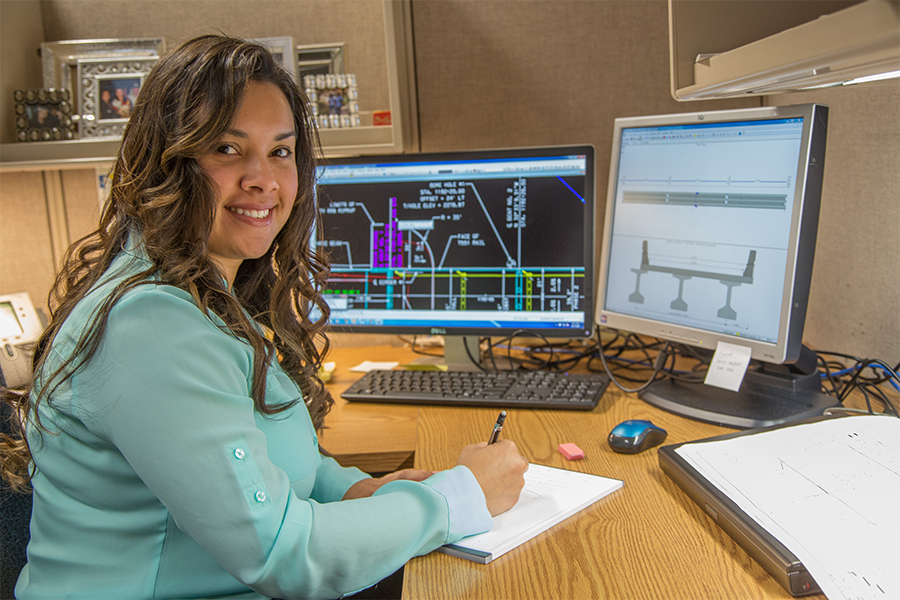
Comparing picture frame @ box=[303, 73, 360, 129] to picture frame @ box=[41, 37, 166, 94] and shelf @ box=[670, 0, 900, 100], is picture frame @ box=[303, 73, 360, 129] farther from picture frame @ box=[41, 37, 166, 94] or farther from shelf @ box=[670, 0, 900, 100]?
shelf @ box=[670, 0, 900, 100]

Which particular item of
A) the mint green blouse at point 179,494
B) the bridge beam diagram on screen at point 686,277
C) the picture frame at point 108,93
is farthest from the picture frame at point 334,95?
the mint green blouse at point 179,494

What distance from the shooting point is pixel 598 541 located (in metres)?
0.70

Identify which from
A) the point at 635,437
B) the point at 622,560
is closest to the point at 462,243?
the point at 635,437

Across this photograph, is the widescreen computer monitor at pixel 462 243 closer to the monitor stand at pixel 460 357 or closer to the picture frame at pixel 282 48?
the monitor stand at pixel 460 357

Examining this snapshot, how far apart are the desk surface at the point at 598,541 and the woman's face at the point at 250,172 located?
38 centimetres

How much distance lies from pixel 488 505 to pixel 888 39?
58 centimetres

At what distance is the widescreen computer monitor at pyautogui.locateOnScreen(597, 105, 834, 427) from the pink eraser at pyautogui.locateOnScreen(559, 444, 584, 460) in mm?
240

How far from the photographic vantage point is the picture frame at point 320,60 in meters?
1.46

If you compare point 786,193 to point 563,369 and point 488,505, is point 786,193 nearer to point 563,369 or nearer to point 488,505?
point 563,369

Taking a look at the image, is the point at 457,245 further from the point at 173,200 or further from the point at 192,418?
the point at 192,418

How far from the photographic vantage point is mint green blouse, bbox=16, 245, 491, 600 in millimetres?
612

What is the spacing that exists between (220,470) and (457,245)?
0.80 metres

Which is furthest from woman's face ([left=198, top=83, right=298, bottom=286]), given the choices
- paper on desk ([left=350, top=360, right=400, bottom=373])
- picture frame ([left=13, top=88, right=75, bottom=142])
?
picture frame ([left=13, top=88, right=75, bottom=142])

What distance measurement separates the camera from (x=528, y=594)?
2.01 feet
